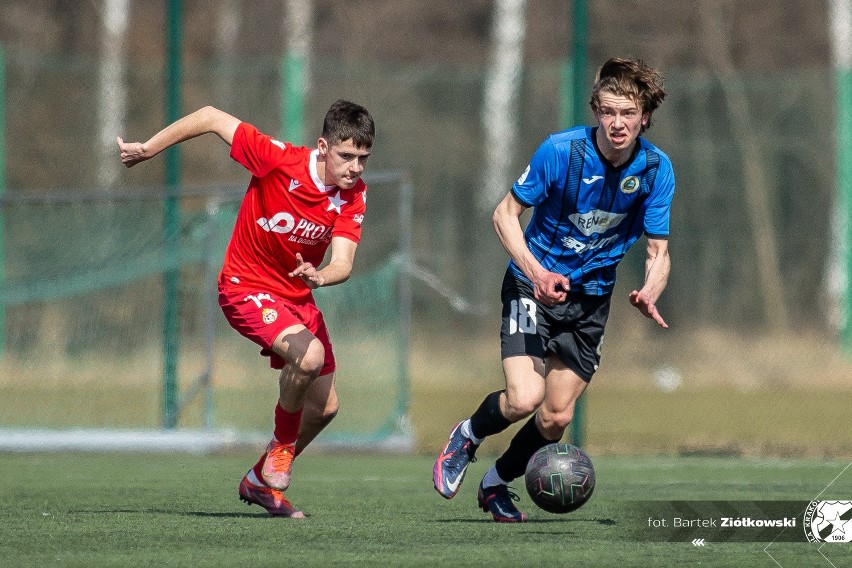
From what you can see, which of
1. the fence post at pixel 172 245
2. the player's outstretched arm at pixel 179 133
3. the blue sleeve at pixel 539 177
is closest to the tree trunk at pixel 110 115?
the fence post at pixel 172 245

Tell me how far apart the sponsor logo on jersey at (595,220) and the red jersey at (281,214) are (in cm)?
95

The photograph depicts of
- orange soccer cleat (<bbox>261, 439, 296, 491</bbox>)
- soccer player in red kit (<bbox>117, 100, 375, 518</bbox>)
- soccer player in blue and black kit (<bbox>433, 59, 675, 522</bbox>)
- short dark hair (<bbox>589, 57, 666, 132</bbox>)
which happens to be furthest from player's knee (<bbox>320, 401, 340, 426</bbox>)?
short dark hair (<bbox>589, 57, 666, 132</bbox>)

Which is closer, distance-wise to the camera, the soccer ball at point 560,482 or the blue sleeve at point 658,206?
the soccer ball at point 560,482

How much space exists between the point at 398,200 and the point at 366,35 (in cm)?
522

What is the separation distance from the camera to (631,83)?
20.6ft

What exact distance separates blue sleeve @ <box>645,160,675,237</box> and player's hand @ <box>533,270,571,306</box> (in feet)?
2.01

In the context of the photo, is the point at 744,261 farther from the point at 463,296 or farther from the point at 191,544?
the point at 191,544

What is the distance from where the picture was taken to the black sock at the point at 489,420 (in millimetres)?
6594

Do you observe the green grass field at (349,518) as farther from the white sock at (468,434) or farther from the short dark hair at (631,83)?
the short dark hair at (631,83)

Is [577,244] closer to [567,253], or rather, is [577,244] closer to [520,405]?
[567,253]

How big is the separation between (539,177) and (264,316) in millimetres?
1297

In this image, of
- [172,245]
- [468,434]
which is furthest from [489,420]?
[172,245]

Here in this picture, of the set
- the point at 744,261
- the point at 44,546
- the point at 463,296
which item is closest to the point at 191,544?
the point at 44,546

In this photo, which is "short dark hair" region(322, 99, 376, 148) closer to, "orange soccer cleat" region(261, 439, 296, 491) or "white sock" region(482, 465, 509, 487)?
"orange soccer cleat" region(261, 439, 296, 491)
